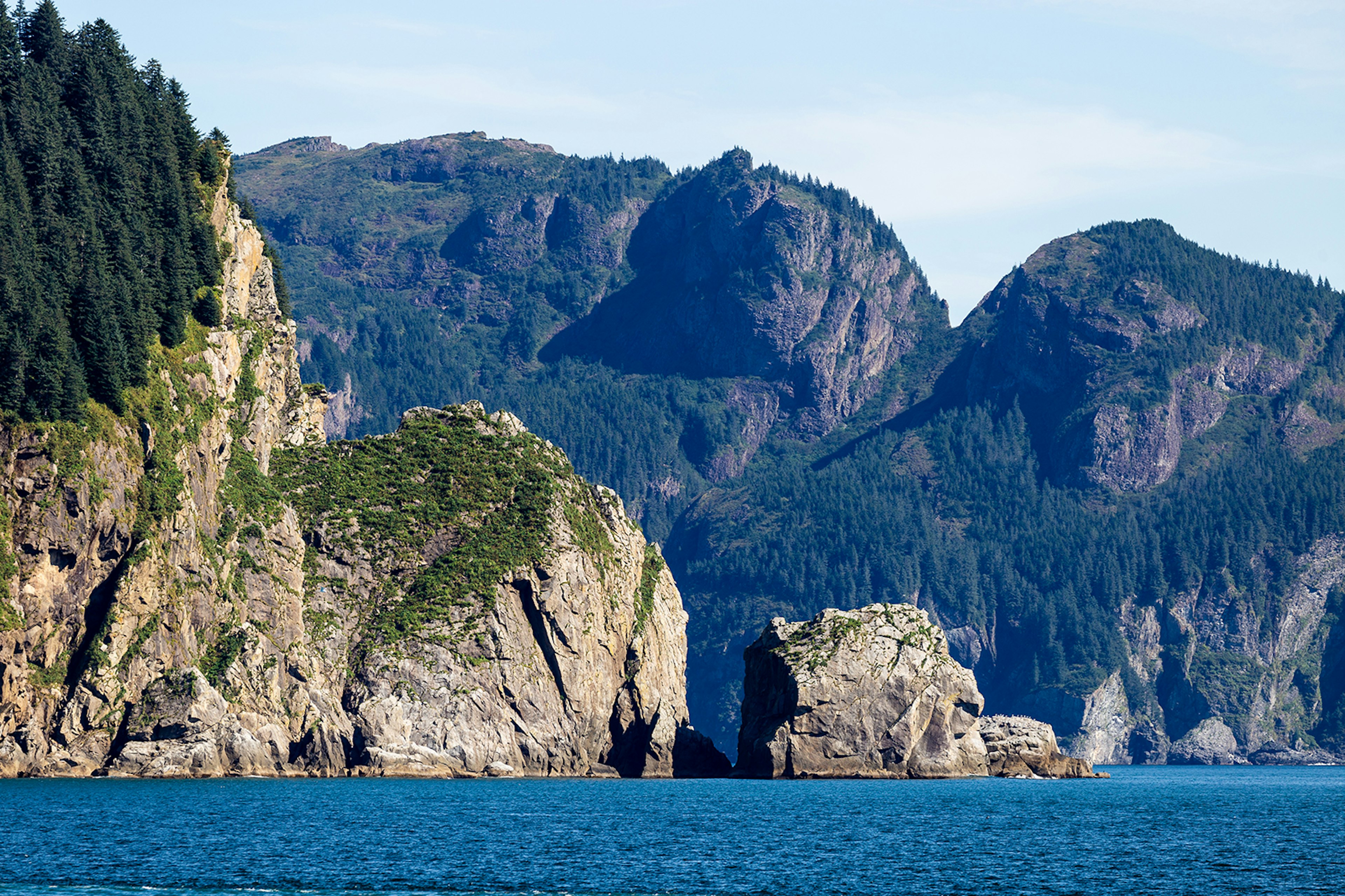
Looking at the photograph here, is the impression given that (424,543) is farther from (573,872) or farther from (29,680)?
(573,872)

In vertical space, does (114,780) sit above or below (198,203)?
below

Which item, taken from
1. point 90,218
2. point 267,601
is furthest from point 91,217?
point 267,601

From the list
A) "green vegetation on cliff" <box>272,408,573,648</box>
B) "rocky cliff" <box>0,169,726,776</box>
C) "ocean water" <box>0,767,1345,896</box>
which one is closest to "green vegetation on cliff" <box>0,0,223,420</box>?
"rocky cliff" <box>0,169,726,776</box>

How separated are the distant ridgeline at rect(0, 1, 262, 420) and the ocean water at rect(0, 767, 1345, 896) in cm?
3357

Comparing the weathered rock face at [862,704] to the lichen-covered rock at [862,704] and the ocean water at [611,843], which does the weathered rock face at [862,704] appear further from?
the ocean water at [611,843]

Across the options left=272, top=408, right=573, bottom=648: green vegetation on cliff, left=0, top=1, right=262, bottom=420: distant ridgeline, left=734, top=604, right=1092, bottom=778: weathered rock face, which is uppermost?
left=0, top=1, right=262, bottom=420: distant ridgeline

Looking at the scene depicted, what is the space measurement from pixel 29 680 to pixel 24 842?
43.4 meters

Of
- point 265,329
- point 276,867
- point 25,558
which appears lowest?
point 276,867

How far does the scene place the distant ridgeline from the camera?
491ft

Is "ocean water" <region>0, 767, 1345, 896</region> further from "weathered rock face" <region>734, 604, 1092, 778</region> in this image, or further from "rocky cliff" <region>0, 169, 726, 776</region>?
"weathered rock face" <region>734, 604, 1092, 778</region>

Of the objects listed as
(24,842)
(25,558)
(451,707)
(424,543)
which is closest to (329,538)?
(424,543)

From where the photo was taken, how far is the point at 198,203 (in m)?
184

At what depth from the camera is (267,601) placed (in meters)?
172

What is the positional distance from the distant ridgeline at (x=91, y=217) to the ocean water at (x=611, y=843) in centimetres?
3357
